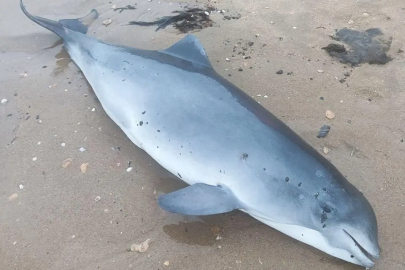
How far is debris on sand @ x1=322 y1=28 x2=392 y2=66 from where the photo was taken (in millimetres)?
4812

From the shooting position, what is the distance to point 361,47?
4.95m

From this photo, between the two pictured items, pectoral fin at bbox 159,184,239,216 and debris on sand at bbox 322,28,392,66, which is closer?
pectoral fin at bbox 159,184,239,216

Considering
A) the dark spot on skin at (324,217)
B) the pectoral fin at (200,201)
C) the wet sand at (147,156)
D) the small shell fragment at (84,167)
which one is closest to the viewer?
the dark spot on skin at (324,217)

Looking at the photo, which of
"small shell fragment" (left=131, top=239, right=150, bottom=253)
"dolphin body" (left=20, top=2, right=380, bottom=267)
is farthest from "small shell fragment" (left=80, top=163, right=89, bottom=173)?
"small shell fragment" (left=131, top=239, right=150, bottom=253)

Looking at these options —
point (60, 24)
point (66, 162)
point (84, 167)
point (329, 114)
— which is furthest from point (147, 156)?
point (60, 24)

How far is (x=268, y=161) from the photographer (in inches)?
128

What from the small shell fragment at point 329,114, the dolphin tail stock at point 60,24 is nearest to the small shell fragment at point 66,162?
the dolphin tail stock at point 60,24

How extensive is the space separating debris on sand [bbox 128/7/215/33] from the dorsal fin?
115cm

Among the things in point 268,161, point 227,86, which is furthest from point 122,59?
point 268,161

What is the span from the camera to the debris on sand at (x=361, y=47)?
4812mm

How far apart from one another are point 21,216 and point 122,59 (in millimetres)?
1730

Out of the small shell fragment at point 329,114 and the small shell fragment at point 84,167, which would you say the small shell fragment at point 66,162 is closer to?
the small shell fragment at point 84,167

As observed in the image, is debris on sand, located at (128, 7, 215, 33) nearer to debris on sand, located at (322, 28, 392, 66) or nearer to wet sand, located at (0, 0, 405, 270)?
wet sand, located at (0, 0, 405, 270)

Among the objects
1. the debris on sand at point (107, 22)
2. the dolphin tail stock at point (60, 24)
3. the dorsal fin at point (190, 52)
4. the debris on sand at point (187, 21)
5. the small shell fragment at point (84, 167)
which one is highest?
the dorsal fin at point (190, 52)
